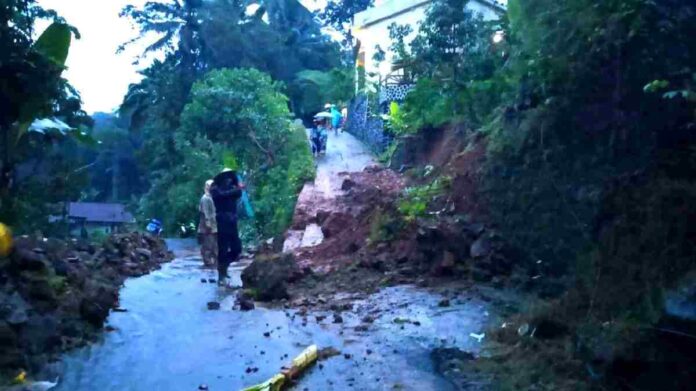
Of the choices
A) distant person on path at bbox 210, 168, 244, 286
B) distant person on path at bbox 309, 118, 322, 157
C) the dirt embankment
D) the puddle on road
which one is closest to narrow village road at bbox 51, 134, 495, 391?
the puddle on road

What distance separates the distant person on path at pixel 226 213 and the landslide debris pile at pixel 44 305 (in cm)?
183

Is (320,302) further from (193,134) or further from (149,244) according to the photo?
(193,134)

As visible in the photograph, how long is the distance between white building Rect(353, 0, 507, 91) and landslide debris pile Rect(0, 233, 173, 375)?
21.3 m

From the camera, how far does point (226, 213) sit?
39.6ft

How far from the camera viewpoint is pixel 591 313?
6.89 m

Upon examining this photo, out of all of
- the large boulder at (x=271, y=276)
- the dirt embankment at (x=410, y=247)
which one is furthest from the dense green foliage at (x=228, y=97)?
the large boulder at (x=271, y=276)

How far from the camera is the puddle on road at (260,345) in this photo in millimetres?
6625

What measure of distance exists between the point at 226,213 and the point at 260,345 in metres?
4.50

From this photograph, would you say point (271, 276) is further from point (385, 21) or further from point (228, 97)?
point (385, 21)

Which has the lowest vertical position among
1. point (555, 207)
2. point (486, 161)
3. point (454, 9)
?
point (555, 207)

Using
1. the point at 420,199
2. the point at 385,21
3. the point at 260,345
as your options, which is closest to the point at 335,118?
the point at 385,21

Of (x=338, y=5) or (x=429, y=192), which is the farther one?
(x=338, y=5)

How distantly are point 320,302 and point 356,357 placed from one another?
9.02ft

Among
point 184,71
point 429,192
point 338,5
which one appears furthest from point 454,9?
point 338,5
